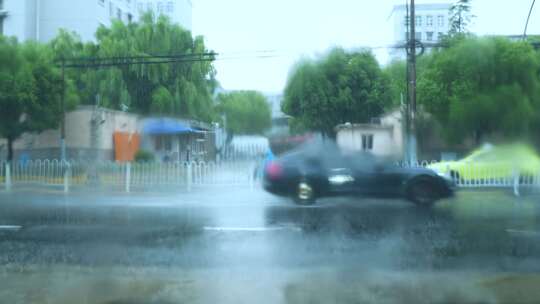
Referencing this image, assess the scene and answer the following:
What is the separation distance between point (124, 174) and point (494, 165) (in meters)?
8.89

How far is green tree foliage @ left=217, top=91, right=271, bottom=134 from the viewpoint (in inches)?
424

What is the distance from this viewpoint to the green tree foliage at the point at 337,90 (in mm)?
12344

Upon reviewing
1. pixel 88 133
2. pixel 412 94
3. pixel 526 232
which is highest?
pixel 412 94

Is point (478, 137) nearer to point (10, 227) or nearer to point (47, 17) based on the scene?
point (10, 227)

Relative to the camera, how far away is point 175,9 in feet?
54.9

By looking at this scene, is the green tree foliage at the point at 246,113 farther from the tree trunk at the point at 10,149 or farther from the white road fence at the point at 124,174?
the tree trunk at the point at 10,149

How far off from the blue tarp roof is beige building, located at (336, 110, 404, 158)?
3.29 m

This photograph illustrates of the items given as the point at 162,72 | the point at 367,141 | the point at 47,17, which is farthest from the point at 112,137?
the point at 47,17

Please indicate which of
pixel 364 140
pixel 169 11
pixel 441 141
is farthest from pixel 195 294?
pixel 169 11

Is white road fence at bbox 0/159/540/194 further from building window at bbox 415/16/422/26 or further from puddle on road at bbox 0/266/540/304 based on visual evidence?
building window at bbox 415/16/422/26

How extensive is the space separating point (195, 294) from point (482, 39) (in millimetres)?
9095

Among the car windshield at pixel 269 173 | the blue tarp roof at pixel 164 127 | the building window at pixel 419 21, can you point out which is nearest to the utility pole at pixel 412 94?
the car windshield at pixel 269 173

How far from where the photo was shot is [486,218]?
857 centimetres

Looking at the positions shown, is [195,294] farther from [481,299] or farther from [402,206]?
[402,206]
